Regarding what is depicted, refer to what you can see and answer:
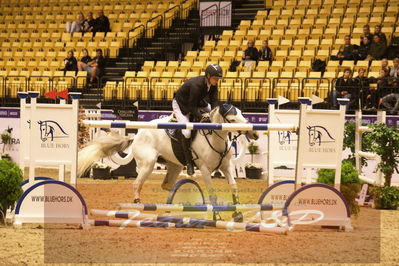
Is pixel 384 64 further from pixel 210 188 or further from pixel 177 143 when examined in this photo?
pixel 210 188

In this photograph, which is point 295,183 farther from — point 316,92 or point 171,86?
point 171,86

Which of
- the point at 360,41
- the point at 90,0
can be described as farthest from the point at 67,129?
the point at 90,0

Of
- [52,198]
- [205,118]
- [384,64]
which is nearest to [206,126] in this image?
[205,118]

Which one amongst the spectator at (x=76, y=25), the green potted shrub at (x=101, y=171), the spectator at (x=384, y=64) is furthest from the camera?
the spectator at (x=76, y=25)

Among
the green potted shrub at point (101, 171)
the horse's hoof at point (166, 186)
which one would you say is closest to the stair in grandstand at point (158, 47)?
the green potted shrub at point (101, 171)

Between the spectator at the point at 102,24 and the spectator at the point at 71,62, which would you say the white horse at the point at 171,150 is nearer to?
the spectator at the point at 71,62

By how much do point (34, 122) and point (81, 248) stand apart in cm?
189

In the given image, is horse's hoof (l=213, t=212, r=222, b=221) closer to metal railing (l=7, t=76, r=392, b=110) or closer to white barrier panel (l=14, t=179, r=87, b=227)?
white barrier panel (l=14, t=179, r=87, b=227)

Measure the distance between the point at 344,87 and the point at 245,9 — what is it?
7.48 meters

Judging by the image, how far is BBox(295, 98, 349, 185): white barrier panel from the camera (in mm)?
8445

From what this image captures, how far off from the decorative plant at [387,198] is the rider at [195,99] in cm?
331

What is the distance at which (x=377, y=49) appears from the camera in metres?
17.8

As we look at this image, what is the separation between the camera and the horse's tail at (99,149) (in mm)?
9562

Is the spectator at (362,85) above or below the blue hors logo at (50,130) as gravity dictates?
above
